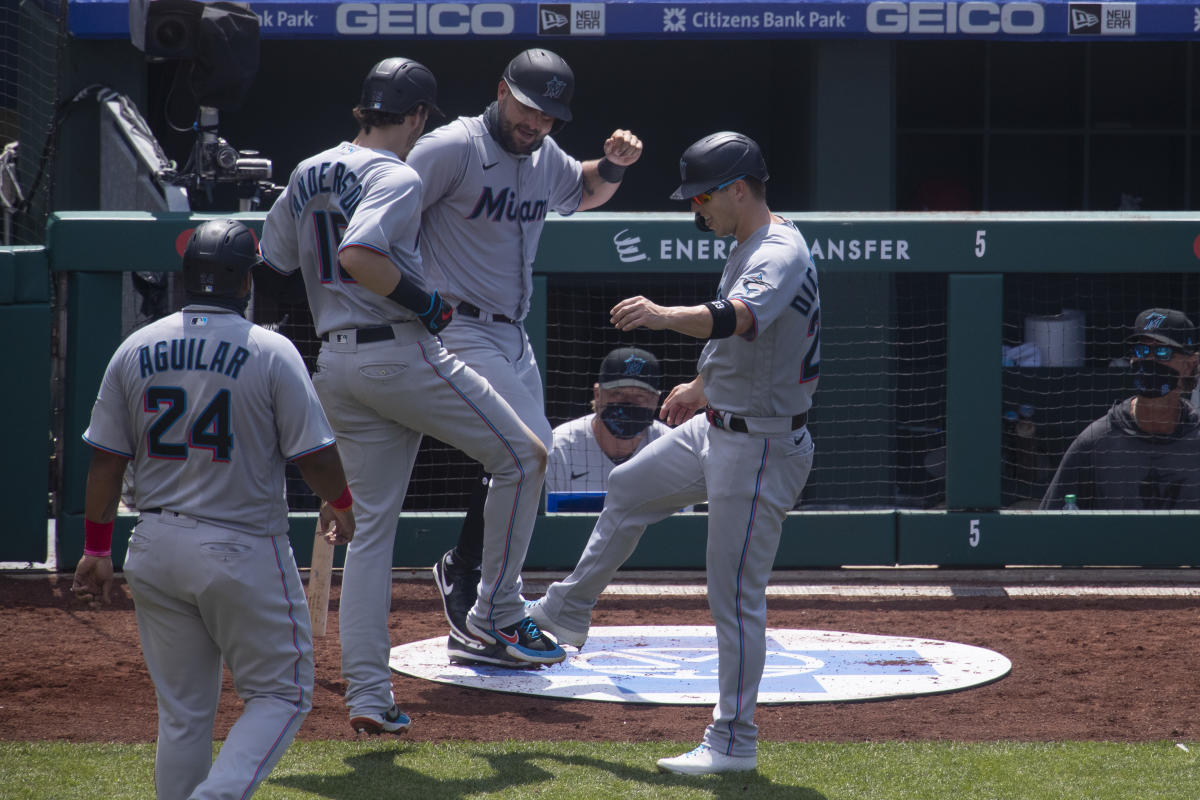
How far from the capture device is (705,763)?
11.6ft

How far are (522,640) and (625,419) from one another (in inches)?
79.0

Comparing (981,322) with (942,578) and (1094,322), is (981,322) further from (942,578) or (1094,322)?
(1094,322)

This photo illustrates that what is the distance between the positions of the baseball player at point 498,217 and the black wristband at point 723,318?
3.70 feet

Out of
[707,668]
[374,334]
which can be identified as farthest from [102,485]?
[707,668]

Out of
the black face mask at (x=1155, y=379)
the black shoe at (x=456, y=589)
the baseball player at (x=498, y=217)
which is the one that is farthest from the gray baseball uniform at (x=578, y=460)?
the black face mask at (x=1155, y=379)

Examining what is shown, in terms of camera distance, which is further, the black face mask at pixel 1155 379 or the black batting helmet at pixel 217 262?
the black face mask at pixel 1155 379

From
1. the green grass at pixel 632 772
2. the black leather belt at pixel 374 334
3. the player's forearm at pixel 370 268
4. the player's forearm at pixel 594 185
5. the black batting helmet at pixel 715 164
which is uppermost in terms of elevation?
the player's forearm at pixel 594 185

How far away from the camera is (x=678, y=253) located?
20.5 feet

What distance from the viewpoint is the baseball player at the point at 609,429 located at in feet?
20.8

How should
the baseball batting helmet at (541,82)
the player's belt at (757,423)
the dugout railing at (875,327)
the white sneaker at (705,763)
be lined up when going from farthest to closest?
the dugout railing at (875,327) → the baseball batting helmet at (541,82) → the player's belt at (757,423) → the white sneaker at (705,763)

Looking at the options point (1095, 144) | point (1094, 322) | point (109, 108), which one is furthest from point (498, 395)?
point (1095, 144)

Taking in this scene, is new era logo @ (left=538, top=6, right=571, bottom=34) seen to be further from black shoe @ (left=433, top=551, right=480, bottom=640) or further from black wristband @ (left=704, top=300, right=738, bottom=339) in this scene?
black wristband @ (left=704, top=300, right=738, bottom=339)

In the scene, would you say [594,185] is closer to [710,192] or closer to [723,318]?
[710,192]

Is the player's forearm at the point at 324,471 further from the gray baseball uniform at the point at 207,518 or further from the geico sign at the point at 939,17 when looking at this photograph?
the geico sign at the point at 939,17
